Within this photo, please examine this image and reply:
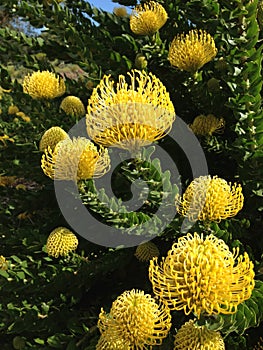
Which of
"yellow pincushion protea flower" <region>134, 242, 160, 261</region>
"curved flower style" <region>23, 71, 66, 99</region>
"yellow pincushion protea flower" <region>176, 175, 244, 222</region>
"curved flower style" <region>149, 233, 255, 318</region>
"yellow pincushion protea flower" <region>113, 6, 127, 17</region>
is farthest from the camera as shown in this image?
"yellow pincushion protea flower" <region>113, 6, 127, 17</region>

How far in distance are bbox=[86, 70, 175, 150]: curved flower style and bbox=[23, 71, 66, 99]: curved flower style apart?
2.85 ft

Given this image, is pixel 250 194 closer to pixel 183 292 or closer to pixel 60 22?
pixel 183 292

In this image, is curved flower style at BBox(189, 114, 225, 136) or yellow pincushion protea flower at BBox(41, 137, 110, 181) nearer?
yellow pincushion protea flower at BBox(41, 137, 110, 181)

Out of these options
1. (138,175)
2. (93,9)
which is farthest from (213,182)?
(93,9)

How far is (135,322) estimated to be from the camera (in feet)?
4.27

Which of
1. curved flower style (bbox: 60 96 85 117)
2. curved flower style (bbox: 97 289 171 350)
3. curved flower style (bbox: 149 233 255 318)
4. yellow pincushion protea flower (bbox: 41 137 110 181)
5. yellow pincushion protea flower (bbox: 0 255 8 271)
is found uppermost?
curved flower style (bbox: 149 233 255 318)

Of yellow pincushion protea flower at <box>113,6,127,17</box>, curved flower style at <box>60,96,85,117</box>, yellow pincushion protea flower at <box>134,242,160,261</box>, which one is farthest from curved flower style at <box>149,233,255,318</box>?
yellow pincushion protea flower at <box>113,6,127,17</box>

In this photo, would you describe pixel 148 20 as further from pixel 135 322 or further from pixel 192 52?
pixel 135 322

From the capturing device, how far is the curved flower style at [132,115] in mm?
1427

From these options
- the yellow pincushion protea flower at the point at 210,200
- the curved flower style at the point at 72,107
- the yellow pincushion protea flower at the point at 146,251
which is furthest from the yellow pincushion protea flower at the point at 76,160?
the curved flower style at the point at 72,107

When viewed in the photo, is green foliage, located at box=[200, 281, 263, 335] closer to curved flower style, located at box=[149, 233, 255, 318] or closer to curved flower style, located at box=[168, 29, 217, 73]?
curved flower style, located at box=[149, 233, 255, 318]

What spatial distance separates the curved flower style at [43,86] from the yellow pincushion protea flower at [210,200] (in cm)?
104

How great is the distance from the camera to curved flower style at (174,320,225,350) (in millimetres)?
1283

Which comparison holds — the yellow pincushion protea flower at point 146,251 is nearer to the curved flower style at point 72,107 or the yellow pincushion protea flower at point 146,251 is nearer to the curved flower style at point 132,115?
the curved flower style at point 132,115
